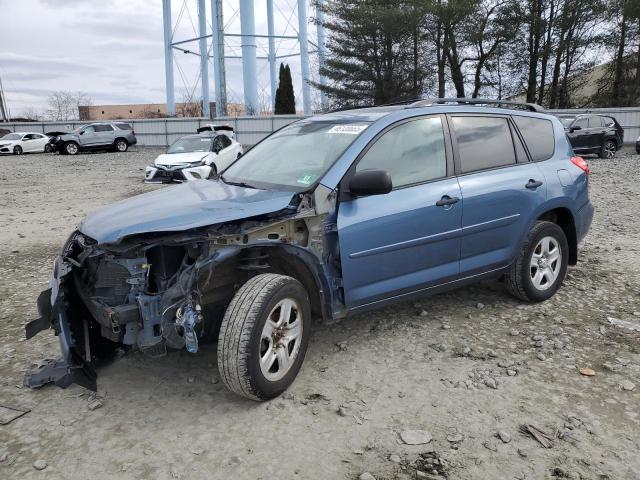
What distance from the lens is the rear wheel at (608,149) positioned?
19297mm

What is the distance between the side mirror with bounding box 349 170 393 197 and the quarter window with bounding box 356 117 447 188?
26 cm

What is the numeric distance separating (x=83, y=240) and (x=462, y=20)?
3001 cm

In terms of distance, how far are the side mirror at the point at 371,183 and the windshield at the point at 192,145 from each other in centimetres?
1237

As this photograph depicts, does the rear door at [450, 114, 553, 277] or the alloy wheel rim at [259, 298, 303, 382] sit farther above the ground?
the rear door at [450, 114, 553, 277]

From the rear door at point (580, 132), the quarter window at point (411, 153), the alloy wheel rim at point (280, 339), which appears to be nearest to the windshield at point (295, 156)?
the quarter window at point (411, 153)

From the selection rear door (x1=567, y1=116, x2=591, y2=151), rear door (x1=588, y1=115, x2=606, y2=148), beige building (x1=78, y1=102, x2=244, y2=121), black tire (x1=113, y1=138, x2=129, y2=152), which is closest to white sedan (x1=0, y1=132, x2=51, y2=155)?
black tire (x1=113, y1=138, x2=129, y2=152)

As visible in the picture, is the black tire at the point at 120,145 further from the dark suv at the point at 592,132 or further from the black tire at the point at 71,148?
the dark suv at the point at 592,132

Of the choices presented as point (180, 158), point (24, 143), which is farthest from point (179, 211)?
point (24, 143)

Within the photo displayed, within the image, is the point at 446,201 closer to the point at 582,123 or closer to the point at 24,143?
the point at 582,123

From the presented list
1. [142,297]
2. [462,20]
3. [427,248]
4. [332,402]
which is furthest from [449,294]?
[462,20]

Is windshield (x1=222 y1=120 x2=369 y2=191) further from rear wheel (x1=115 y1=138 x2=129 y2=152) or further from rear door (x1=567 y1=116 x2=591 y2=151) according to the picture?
rear wheel (x1=115 y1=138 x2=129 y2=152)

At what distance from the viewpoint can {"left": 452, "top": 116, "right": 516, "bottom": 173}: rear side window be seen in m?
4.34

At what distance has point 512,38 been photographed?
30.5m

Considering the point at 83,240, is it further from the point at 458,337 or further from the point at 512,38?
the point at 512,38
